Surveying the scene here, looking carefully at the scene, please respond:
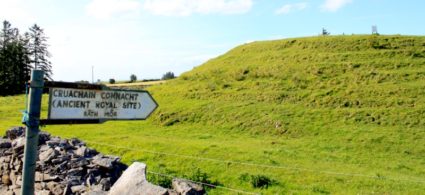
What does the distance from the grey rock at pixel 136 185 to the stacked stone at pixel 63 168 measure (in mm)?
524

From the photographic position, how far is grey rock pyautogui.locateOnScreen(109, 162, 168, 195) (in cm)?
593

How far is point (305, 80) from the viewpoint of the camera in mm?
34281

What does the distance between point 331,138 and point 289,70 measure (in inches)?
548

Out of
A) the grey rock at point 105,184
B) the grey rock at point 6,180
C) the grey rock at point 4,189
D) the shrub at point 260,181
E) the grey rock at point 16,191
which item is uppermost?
the grey rock at point 105,184

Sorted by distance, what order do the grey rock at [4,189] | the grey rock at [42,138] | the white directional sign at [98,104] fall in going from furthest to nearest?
the grey rock at [42,138]
the grey rock at [4,189]
the white directional sign at [98,104]

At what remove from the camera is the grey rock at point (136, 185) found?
5.93m

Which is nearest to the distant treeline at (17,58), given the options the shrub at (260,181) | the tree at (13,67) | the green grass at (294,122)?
the tree at (13,67)

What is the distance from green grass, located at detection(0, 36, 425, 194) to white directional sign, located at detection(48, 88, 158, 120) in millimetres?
6885

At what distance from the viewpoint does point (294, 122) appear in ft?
87.8

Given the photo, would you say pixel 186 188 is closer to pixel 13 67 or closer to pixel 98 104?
pixel 98 104

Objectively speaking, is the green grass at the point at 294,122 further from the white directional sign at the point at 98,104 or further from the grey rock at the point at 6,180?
the white directional sign at the point at 98,104

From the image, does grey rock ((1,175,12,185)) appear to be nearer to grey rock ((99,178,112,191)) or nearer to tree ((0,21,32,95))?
grey rock ((99,178,112,191))

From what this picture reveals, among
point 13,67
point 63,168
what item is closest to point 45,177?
point 63,168

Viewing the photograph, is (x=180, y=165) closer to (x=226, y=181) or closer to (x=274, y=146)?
(x=226, y=181)
